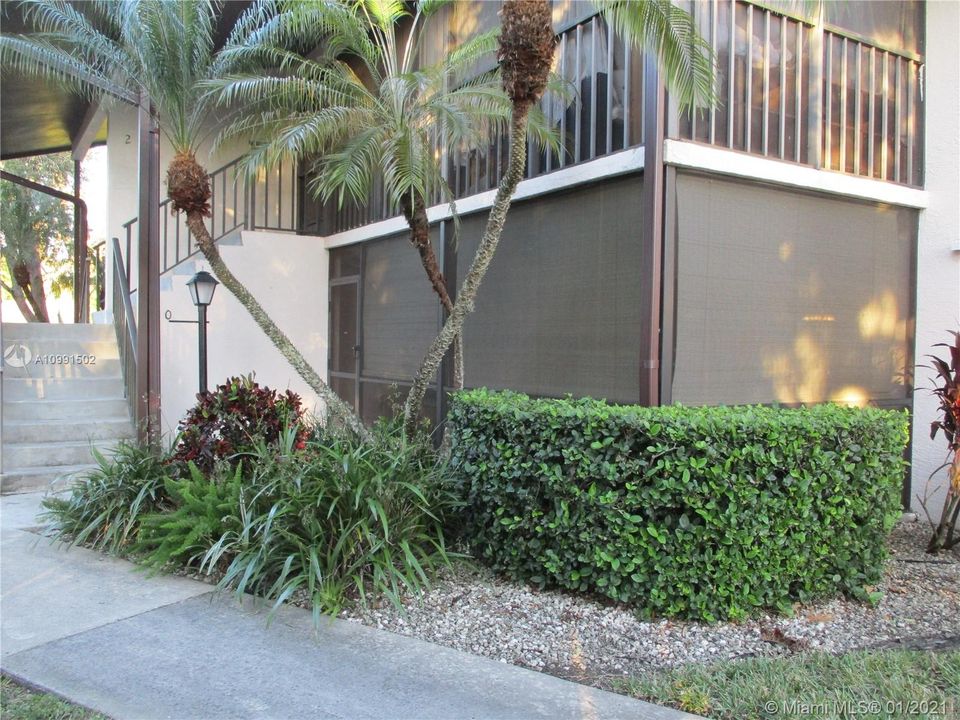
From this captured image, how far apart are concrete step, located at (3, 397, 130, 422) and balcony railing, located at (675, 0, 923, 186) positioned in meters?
7.34

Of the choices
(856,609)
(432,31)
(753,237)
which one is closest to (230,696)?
(856,609)

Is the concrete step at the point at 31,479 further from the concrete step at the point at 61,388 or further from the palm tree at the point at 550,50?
the palm tree at the point at 550,50

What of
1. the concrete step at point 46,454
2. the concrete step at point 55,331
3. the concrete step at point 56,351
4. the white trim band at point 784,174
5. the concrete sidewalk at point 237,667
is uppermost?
the white trim band at point 784,174

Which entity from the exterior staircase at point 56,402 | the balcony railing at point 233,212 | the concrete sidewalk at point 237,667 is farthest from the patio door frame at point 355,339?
the concrete sidewalk at point 237,667

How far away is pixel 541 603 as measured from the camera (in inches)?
171

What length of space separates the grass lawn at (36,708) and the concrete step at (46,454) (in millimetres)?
4597

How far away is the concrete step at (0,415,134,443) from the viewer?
781 cm

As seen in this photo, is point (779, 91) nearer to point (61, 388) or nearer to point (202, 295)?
point (202, 295)

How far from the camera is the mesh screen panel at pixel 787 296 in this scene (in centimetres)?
513

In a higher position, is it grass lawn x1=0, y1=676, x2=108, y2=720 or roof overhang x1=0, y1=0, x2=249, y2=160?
roof overhang x1=0, y1=0, x2=249, y2=160

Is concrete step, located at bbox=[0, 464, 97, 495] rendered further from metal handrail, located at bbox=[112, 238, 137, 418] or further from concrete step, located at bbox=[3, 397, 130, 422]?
metal handrail, located at bbox=[112, 238, 137, 418]

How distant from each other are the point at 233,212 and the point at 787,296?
8.14 m

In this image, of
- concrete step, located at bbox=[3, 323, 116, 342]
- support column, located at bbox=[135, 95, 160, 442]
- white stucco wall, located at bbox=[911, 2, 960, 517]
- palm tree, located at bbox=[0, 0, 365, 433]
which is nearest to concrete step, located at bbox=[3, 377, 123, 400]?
concrete step, located at bbox=[3, 323, 116, 342]

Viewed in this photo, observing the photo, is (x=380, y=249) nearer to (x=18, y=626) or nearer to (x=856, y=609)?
(x=18, y=626)
